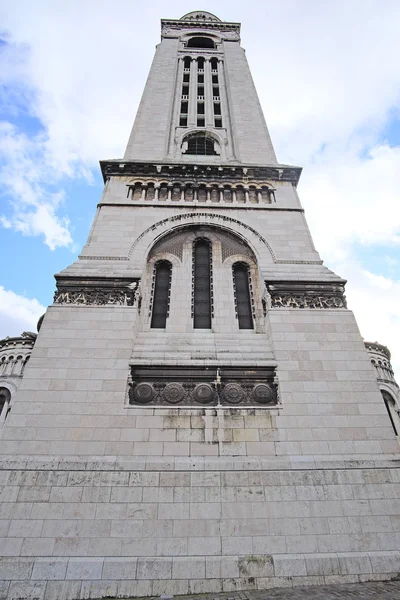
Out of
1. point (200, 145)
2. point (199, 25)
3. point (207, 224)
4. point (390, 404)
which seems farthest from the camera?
point (199, 25)

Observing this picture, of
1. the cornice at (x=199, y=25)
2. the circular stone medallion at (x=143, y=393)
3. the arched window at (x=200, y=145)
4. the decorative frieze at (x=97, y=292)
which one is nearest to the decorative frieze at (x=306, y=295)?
the decorative frieze at (x=97, y=292)

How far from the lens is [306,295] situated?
1152cm

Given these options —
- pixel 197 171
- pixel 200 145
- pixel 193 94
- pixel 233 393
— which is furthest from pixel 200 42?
pixel 233 393

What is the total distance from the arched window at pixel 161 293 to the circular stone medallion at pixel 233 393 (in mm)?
3067

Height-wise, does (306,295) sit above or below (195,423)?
above

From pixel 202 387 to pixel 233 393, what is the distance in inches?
32.5

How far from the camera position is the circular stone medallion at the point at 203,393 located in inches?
370

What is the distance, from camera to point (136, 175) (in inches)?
621

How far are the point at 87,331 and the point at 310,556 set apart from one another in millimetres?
7447

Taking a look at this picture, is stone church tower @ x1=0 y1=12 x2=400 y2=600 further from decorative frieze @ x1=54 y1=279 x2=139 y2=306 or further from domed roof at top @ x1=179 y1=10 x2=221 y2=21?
domed roof at top @ x1=179 y1=10 x2=221 y2=21

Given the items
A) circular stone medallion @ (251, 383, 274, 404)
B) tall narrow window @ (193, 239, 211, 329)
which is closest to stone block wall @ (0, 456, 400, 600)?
circular stone medallion @ (251, 383, 274, 404)

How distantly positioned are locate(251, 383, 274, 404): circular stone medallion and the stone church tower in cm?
4

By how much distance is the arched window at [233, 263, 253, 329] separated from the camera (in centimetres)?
1190

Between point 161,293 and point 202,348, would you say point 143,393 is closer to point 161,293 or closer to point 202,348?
point 202,348
